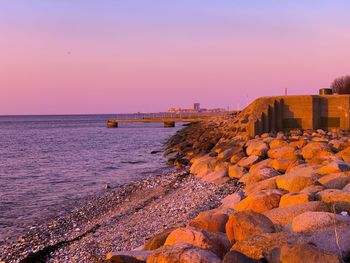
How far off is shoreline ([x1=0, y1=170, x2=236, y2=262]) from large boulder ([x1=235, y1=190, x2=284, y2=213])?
5.03 feet

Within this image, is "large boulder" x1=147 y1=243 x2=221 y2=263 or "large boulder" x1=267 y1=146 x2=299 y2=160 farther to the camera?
"large boulder" x1=267 y1=146 x2=299 y2=160

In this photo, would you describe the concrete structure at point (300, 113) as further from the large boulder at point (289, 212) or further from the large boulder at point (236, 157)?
the large boulder at point (289, 212)

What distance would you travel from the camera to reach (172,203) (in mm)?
11008

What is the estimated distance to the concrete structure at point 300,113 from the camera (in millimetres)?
21672

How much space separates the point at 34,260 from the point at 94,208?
173 inches

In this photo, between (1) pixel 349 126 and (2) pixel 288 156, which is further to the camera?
(1) pixel 349 126

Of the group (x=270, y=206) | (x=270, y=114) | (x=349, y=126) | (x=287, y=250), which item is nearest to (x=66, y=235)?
(x=270, y=206)

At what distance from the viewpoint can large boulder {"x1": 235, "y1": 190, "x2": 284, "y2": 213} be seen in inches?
274

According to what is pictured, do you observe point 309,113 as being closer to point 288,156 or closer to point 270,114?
point 270,114

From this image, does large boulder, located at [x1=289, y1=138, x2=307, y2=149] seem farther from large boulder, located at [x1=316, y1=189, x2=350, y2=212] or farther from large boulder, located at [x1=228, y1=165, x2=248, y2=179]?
large boulder, located at [x1=316, y1=189, x2=350, y2=212]

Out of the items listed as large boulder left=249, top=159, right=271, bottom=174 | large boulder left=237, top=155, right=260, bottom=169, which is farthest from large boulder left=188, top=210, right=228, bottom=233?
large boulder left=237, top=155, right=260, bottom=169

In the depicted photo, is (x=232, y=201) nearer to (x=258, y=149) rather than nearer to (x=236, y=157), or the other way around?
(x=258, y=149)

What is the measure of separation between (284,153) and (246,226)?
891cm

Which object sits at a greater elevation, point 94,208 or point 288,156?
point 288,156
